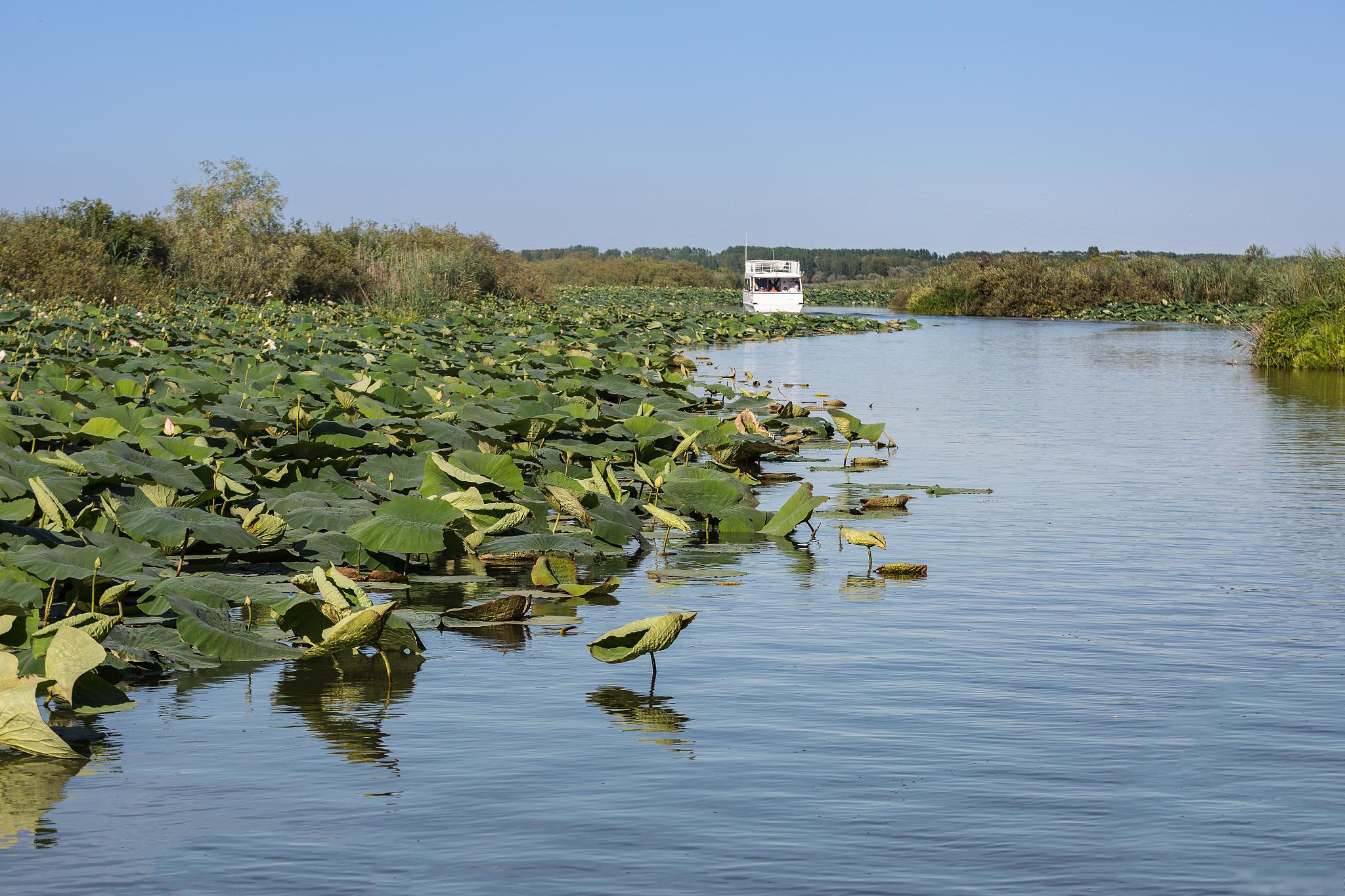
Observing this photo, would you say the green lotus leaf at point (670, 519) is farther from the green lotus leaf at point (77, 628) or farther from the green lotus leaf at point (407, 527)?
the green lotus leaf at point (77, 628)

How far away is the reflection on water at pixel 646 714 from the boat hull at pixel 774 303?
147 ft

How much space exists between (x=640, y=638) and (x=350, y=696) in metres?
1.06

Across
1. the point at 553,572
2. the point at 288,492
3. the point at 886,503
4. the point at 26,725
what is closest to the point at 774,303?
the point at 886,503

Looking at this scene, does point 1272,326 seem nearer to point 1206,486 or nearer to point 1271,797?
point 1206,486

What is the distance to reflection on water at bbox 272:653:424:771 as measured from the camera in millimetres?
4355

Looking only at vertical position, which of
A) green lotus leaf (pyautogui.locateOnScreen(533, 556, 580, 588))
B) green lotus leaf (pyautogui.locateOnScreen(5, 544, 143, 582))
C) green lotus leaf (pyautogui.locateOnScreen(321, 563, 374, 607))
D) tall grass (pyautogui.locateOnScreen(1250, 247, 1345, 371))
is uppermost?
tall grass (pyautogui.locateOnScreen(1250, 247, 1345, 371))

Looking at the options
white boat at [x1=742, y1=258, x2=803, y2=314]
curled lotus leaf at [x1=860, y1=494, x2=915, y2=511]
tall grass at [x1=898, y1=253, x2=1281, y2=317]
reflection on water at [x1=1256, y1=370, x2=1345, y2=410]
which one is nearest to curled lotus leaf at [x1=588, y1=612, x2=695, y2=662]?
curled lotus leaf at [x1=860, y1=494, x2=915, y2=511]

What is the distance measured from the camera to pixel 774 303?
4981 cm

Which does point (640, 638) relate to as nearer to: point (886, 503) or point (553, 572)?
point (553, 572)

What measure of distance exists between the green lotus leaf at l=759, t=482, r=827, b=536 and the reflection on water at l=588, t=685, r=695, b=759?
3.04 metres

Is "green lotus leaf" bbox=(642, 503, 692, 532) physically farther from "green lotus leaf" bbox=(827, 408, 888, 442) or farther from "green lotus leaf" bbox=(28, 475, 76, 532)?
"green lotus leaf" bbox=(827, 408, 888, 442)

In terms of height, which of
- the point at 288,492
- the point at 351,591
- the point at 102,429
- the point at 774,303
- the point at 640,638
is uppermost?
the point at 774,303

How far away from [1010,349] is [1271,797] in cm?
3210

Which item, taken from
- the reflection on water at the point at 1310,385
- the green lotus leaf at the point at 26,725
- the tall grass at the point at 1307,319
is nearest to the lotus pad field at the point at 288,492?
the green lotus leaf at the point at 26,725
